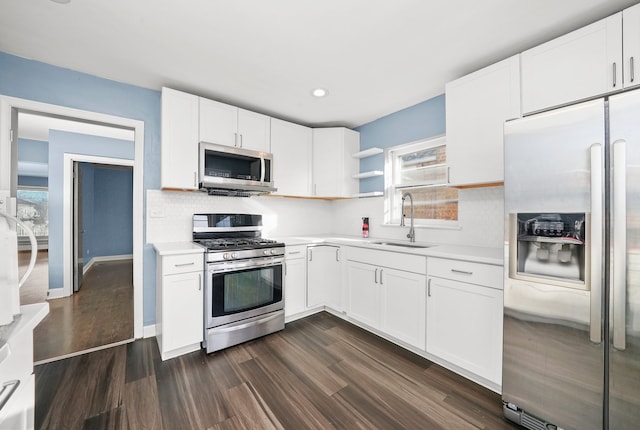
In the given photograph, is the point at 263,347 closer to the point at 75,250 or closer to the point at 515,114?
the point at 515,114

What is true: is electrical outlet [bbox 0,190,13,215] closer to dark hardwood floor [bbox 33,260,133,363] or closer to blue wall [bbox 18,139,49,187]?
dark hardwood floor [bbox 33,260,133,363]

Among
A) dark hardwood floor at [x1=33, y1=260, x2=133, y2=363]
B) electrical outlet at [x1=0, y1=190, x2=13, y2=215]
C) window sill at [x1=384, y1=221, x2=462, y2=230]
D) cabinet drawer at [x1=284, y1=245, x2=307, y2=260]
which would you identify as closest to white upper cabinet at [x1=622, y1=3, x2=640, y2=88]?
window sill at [x1=384, y1=221, x2=462, y2=230]

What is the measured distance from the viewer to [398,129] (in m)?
3.22

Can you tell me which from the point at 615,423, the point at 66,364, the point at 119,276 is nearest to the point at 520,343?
the point at 615,423

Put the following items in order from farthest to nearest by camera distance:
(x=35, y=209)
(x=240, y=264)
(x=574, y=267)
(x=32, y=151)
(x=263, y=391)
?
(x=35, y=209)
(x=32, y=151)
(x=240, y=264)
(x=263, y=391)
(x=574, y=267)

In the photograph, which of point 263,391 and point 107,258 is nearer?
point 263,391

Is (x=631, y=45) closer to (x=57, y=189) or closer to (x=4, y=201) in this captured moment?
(x=4, y=201)

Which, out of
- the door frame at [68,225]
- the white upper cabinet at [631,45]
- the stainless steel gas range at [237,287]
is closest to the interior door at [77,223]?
the door frame at [68,225]

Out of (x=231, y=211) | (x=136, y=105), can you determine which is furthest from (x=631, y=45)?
(x=136, y=105)

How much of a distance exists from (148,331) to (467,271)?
2.98 metres

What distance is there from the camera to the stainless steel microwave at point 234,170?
8.71 feet

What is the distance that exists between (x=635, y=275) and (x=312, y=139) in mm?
3114

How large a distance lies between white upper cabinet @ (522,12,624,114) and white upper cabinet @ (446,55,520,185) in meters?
0.09

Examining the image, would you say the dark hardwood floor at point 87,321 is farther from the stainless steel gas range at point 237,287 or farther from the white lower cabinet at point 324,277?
the white lower cabinet at point 324,277
